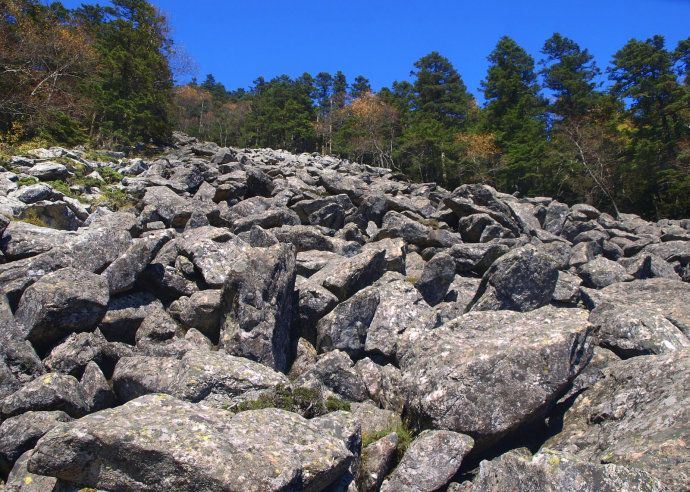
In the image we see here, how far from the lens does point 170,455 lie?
6.26 meters

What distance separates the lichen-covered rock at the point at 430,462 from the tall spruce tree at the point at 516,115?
51661mm

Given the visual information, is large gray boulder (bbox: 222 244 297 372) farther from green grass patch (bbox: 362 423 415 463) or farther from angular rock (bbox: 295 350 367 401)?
green grass patch (bbox: 362 423 415 463)

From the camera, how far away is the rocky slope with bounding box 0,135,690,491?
6535 millimetres

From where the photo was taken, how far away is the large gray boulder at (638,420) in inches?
256

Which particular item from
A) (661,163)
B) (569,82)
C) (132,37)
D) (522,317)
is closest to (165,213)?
(522,317)

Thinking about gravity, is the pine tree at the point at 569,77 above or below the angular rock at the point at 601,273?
above

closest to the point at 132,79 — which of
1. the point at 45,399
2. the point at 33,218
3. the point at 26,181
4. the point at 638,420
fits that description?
the point at 26,181

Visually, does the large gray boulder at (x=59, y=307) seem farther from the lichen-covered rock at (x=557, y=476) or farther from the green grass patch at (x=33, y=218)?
the lichen-covered rock at (x=557, y=476)

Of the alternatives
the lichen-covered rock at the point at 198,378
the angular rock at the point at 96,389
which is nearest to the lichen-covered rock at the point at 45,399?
the angular rock at the point at 96,389

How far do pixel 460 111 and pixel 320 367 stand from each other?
220 feet

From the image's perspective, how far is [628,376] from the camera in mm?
9227

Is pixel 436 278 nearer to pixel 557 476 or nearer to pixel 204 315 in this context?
pixel 204 315

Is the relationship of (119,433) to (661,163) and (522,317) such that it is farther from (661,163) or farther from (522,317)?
(661,163)

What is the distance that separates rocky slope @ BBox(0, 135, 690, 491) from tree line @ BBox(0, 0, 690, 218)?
76.2 feet
